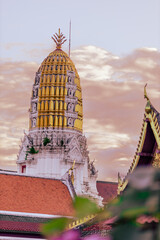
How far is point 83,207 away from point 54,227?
97mm

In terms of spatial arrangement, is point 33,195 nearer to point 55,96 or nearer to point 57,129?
point 57,129

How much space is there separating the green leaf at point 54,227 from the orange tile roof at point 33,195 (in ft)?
86.1

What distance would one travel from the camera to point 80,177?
56.2 meters

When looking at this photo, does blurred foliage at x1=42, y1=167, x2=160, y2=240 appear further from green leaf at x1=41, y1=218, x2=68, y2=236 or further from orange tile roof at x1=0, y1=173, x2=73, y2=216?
orange tile roof at x1=0, y1=173, x2=73, y2=216

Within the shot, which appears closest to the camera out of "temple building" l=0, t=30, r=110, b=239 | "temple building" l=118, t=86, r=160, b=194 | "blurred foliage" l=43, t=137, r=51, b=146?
"temple building" l=118, t=86, r=160, b=194

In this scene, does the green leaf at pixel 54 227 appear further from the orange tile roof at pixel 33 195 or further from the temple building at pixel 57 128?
the temple building at pixel 57 128

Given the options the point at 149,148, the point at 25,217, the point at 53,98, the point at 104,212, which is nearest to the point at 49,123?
the point at 53,98

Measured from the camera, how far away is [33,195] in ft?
97.2

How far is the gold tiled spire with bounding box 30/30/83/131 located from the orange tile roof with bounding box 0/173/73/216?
27.5 meters

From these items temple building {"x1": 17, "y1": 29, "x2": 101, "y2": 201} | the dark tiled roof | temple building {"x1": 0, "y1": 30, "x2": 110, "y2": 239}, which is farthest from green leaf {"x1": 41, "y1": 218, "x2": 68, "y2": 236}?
the dark tiled roof

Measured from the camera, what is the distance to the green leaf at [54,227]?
1.48m

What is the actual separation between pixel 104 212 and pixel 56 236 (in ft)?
0.65

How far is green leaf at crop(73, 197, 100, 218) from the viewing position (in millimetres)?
1499

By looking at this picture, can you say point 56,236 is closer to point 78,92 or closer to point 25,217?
point 25,217
